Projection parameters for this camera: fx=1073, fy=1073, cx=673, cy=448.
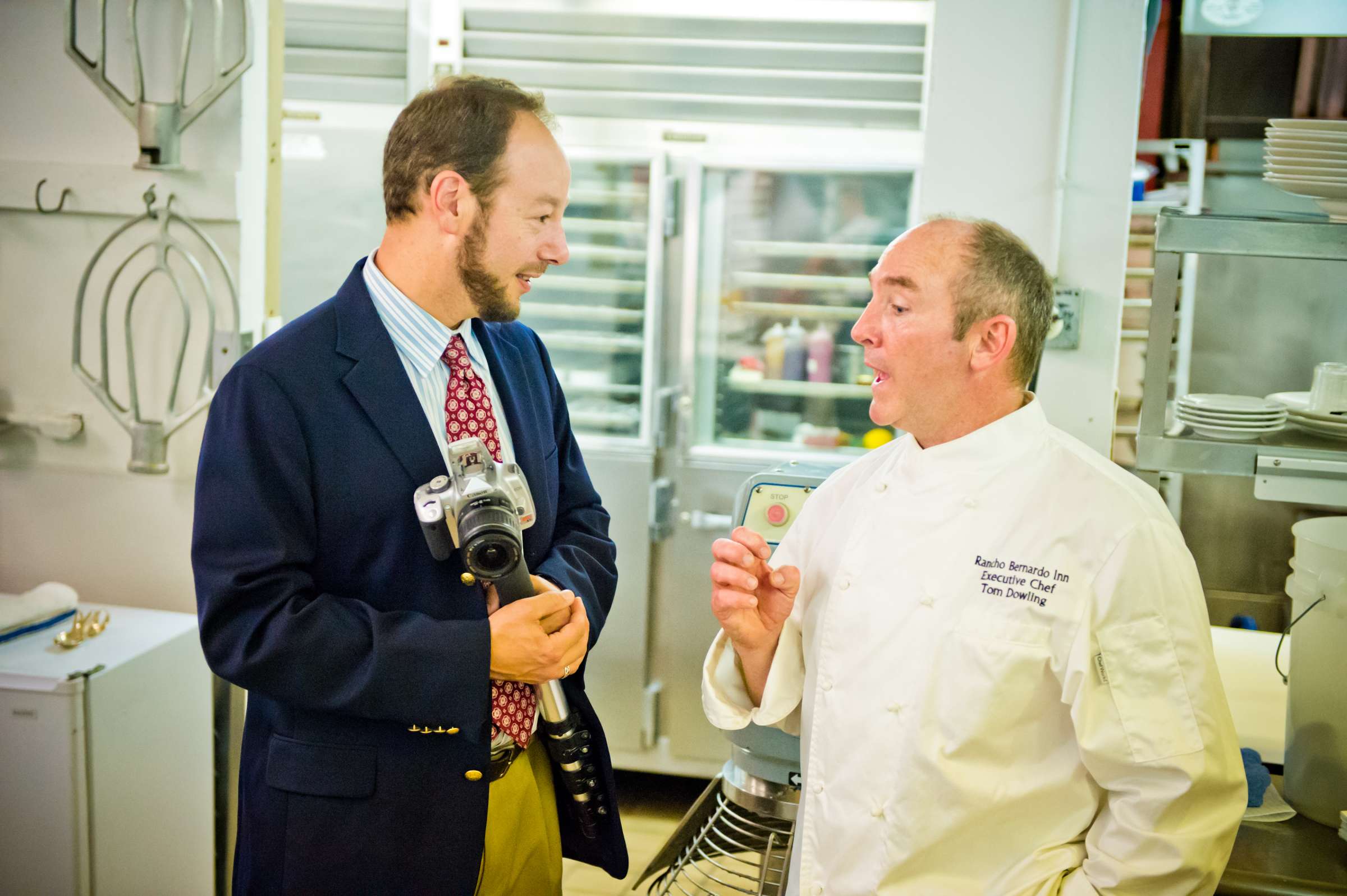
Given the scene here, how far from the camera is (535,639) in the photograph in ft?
4.49

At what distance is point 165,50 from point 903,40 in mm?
1963

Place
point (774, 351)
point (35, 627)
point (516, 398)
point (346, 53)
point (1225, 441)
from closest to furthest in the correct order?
1. point (516, 398)
2. point (1225, 441)
3. point (35, 627)
4. point (346, 53)
5. point (774, 351)

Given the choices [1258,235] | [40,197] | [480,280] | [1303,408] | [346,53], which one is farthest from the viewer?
[346,53]

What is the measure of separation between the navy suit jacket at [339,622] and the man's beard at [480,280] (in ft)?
0.44

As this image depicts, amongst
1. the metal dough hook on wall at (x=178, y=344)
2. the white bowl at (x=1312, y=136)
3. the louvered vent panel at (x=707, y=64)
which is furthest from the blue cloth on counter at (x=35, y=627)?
the white bowl at (x=1312, y=136)

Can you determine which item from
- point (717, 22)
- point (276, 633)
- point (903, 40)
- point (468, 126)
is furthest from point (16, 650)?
point (903, 40)

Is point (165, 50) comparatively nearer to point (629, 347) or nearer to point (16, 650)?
point (16, 650)

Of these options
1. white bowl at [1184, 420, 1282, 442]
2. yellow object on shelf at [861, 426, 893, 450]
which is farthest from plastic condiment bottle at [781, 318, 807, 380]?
white bowl at [1184, 420, 1282, 442]

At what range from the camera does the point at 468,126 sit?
1.44m

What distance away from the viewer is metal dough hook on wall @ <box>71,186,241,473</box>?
7.61ft

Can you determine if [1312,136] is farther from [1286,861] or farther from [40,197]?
[40,197]

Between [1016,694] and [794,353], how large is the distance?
7.43 ft

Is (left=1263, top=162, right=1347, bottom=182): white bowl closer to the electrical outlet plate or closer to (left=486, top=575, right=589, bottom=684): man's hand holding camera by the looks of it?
the electrical outlet plate

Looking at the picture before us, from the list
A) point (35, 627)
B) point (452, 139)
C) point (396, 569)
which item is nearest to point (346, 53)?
point (35, 627)
